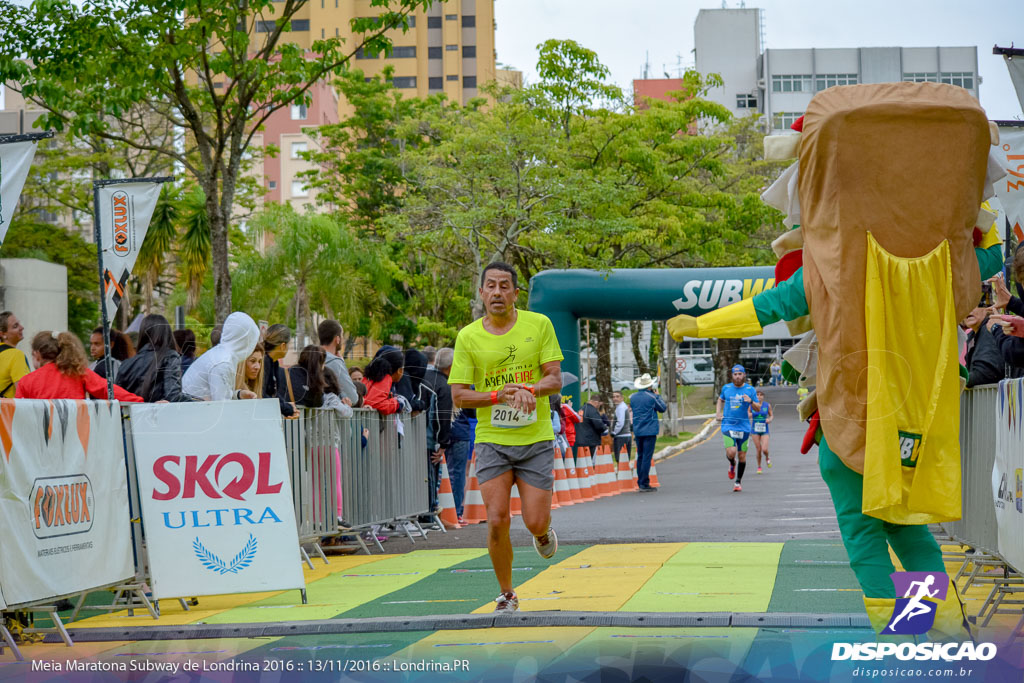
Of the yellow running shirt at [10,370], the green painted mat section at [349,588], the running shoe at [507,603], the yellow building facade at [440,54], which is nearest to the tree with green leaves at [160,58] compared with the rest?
the green painted mat section at [349,588]

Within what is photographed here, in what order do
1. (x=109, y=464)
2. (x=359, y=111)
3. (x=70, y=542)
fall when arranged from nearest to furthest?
1. (x=70, y=542)
2. (x=109, y=464)
3. (x=359, y=111)

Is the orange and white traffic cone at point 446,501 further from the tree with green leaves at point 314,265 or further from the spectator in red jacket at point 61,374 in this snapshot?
the tree with green leaves at point 314,265

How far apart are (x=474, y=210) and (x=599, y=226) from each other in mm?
2862

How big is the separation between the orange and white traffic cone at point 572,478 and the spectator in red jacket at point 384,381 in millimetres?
6090

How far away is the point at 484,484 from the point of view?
23.5 ft

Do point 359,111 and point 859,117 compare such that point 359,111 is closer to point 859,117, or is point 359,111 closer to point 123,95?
point 123,95

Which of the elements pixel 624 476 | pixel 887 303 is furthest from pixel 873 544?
pixel 624 476

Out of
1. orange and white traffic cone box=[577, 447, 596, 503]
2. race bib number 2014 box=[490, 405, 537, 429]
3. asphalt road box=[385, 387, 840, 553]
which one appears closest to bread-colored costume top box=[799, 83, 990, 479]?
race bib number 2014 box=[490, 405, 537, 429]

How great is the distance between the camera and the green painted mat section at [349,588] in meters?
7.81

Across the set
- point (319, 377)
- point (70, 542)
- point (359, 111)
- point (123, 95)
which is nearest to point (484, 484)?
point (70, 542)

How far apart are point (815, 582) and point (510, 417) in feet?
9.44

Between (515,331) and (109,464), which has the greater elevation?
(515,331)
